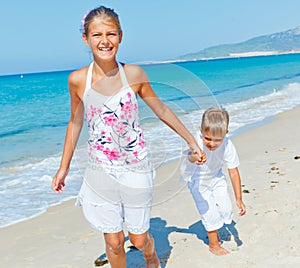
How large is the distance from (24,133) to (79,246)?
38.6 feet

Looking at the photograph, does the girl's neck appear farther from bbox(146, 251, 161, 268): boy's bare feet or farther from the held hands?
bbox(146, 251, 161, 268): boy's bare feet

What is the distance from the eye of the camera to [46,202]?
258 inches

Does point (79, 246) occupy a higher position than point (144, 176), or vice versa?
point (144, 176)

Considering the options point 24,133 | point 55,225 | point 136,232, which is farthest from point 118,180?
point 24,133

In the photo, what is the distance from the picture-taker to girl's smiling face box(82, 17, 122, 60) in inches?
117

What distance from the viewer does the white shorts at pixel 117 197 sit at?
3135mm

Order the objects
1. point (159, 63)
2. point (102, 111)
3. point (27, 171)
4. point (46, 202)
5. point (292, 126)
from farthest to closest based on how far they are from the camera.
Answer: point (292, 126) → point (27, 171) → point (46, 202) → point (159, 63) → point (102, 111)

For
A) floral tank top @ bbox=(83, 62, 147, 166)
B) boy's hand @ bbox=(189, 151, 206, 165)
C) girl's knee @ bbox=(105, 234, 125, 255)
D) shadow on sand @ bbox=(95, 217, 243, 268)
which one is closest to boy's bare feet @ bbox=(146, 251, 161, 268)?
shadow on sand @ bbox=(95, 217, 243, 268)

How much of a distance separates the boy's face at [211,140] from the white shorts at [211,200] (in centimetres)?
34

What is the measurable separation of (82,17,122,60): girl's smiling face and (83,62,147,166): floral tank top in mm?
144

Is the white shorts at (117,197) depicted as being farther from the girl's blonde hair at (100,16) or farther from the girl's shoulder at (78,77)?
the girl's blonde hair at (100,16)

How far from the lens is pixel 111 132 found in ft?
10.1

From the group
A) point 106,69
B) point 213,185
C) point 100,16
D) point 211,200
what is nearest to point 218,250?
point 211,200

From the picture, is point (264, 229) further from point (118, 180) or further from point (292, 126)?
point (292, 126)
